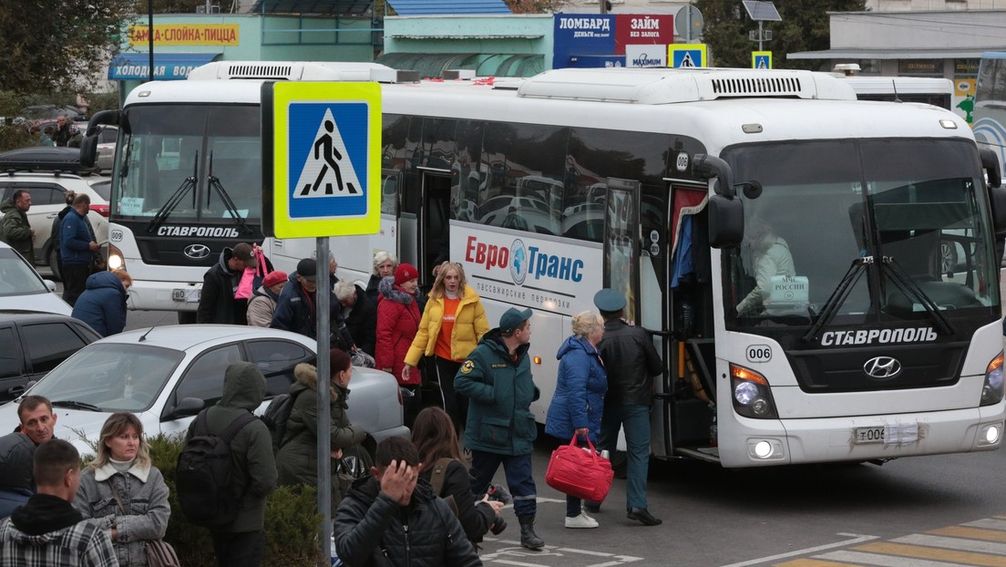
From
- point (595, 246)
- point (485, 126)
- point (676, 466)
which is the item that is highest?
point (485, 126)

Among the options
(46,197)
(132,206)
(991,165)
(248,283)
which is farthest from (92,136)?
(991,165)

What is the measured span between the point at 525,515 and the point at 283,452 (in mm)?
2156

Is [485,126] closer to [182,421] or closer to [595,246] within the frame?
[595,246]

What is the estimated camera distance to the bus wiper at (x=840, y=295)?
38.0 feet

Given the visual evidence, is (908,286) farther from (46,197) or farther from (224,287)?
(46,197)

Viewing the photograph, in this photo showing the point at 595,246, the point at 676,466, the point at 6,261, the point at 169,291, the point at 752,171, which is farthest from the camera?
the point at 169,291

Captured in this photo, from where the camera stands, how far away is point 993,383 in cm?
1212

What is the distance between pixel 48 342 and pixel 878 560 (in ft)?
22.7

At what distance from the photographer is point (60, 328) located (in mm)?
13414

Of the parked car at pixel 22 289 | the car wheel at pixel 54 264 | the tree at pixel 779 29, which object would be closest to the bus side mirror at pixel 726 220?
the parked car at pixel 22 289

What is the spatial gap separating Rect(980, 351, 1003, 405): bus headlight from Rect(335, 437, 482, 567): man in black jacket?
6.94 meters

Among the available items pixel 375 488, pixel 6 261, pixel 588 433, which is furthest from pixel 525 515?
pixel 6 261

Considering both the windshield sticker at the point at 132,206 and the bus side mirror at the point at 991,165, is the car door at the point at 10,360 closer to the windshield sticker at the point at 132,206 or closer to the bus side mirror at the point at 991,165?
the windshield sticker at the point at 132,206

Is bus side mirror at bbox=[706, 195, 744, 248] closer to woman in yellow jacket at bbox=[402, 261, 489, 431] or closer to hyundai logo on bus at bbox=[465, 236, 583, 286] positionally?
hyundai logo on bus at bbox=[465, 236, 583, 286]
